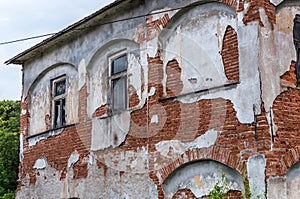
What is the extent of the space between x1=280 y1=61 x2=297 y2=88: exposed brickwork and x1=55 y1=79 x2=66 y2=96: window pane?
6820mm

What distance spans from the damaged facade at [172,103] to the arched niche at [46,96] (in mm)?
55

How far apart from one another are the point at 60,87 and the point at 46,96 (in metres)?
0.65

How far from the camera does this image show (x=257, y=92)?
26.4 feet

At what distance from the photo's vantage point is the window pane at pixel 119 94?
11.2m

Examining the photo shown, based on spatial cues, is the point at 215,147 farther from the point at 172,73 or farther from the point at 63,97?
the point at 63,97

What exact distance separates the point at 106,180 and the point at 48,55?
15.5 ft

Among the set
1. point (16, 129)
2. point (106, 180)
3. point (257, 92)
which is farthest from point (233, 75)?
point (16, 129)

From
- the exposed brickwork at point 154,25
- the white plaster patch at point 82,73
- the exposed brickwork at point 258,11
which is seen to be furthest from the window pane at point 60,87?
the exposed brickwork at point 258,11

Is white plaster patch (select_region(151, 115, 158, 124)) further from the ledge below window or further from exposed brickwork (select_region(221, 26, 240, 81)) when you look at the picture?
the ledge below window

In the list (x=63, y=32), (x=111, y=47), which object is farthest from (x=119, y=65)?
(x=63, y=32)

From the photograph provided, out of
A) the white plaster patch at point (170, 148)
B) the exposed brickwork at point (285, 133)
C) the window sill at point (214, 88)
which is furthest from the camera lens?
the white plaster patch at point (170, 148)

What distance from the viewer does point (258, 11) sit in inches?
326

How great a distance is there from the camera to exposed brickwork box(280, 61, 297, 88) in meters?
8.42

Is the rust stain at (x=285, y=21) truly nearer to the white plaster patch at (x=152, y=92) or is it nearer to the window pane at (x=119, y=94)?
the white plaster patch at (x=152, y=92)
